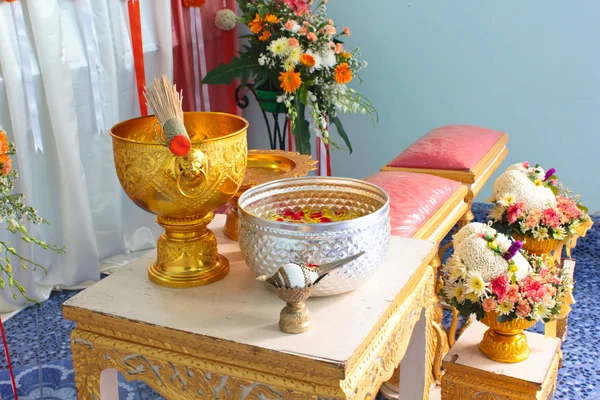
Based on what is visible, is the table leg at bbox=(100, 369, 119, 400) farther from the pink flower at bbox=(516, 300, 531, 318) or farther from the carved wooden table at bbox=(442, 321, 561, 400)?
the pink flower at bbox=(516, 300, 531, 318)

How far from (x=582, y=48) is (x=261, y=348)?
2661mm

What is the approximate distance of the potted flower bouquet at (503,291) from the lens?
1.61m

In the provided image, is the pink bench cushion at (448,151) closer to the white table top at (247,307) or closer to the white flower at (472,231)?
the white flower at (472,231)

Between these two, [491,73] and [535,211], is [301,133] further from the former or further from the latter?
[535,211]

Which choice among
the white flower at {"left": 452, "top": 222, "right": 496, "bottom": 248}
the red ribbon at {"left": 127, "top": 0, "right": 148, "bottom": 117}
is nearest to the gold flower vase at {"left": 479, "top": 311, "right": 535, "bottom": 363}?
the white flower at {"left": 452, "top": 222, "right": 496, "bottom": 248}

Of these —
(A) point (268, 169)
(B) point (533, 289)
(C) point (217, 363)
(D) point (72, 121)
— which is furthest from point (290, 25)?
(C) point (217, 363)

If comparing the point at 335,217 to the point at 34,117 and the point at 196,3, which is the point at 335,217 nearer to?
the point at 34,117

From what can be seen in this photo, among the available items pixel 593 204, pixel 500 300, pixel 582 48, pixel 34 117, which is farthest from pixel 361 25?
pixel 500 300

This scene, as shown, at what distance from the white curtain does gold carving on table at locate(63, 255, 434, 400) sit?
154cm

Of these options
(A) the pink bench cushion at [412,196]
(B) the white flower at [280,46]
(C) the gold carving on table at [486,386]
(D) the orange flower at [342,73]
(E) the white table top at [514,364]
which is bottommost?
(C) the gold carving on table at [486,386]

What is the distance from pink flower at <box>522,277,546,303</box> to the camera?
5.28 ft

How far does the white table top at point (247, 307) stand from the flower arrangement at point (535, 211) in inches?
41.2

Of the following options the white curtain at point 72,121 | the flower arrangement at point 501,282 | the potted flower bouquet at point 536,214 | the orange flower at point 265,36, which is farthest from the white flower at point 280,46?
the flower arrangement at point 501,282

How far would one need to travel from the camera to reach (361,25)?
11.4ft
